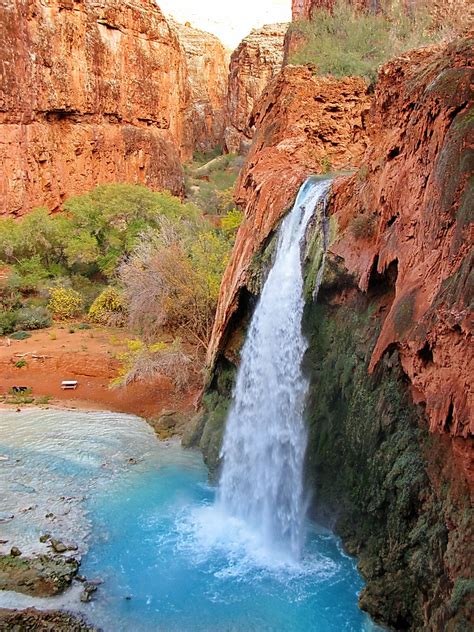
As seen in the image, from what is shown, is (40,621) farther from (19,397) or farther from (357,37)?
(357,37)

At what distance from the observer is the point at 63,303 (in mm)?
23688

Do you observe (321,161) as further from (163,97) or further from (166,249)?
(163,97)

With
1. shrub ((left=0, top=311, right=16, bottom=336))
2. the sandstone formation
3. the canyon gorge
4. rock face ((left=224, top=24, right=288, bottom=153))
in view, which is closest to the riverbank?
shrub ((left=0, top=311, right=16, bottom=336))

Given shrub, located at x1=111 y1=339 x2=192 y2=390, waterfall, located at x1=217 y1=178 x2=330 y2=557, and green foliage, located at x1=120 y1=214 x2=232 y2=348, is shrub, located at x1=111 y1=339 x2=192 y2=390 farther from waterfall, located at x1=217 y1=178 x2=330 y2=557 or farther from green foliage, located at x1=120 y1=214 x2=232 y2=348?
waterfall, located at x1=217 y1=178 x2=330 y2=557

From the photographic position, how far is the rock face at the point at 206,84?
50.5 meters

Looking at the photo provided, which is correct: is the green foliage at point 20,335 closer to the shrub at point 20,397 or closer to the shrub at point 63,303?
the shrub at point 63,303

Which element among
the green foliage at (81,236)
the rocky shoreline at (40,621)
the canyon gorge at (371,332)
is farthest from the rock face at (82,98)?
the rocky shoreline at (40,621)

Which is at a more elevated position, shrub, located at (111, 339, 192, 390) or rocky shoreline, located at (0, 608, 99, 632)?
shrub, located at (111, 339, 192, 390)

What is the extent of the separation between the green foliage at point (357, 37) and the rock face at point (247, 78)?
22.6 meters

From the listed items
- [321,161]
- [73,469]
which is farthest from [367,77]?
[73,469]

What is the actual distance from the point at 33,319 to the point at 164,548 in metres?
16.1

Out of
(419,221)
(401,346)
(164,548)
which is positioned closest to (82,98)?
(164,548)

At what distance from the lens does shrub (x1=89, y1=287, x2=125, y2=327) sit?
893 inches

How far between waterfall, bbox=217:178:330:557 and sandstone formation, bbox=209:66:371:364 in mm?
1718
